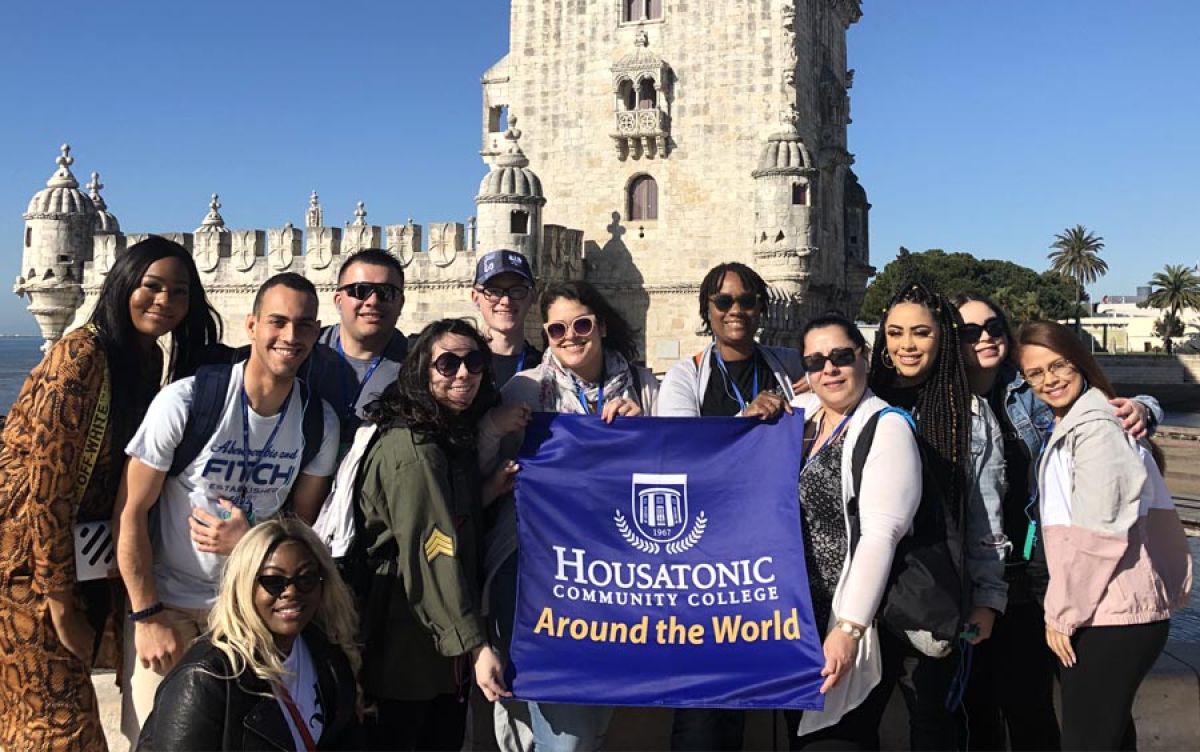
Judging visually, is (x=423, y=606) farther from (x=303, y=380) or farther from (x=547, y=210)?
(x=547, y=210)

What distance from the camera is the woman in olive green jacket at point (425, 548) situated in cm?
370

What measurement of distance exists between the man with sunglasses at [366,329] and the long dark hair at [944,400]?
2.42 metres

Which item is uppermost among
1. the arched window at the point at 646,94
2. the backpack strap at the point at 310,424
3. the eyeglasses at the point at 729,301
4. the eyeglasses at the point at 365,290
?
the arched window at the point at 646,94

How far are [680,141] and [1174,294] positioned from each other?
53.6m

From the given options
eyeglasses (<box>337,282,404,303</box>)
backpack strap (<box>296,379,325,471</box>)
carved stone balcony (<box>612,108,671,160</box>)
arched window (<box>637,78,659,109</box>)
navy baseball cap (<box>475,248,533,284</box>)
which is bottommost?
backpack strap (<box>296,379,325,471</box>)

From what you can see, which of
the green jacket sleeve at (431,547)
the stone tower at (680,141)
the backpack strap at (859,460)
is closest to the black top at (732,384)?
the backpack strap at (859,460)

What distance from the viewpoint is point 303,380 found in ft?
13.8

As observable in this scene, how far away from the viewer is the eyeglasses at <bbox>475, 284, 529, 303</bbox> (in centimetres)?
525

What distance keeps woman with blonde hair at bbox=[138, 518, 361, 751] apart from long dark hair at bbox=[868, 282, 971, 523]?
7.78 ft

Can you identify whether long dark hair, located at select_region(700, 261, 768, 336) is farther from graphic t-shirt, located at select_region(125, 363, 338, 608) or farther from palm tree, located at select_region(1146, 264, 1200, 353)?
palm tree, located at select_region(1146, 264, 1200, 353)

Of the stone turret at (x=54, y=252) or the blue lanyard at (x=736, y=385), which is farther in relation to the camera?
the stone turret at (x=54, y=252)

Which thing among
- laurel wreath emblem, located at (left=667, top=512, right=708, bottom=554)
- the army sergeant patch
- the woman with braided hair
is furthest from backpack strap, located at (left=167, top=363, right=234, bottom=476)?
the woman with braided hair

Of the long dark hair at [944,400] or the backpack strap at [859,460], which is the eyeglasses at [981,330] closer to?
the long dark hair at [944,400]

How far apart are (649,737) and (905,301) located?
2.29 m
